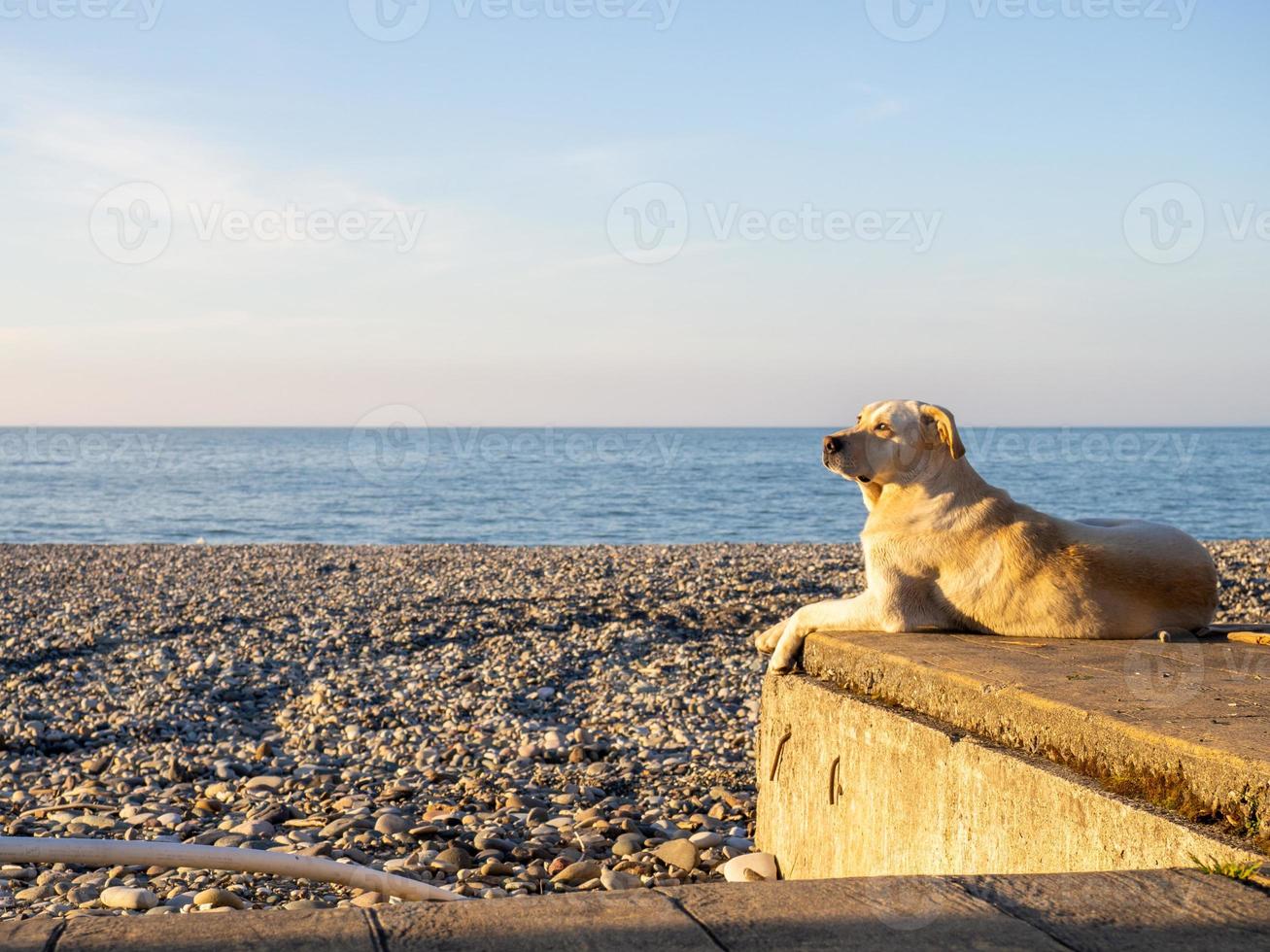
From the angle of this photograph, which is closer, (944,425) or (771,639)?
(944,425)

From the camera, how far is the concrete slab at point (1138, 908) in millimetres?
2131

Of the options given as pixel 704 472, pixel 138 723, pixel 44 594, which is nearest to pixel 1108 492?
pixel 704 472

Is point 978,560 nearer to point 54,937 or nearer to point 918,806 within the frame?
point 918,806

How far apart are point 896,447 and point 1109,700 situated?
5.54ft

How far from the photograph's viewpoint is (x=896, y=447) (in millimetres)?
4934

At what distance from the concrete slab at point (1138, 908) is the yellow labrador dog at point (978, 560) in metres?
2.27

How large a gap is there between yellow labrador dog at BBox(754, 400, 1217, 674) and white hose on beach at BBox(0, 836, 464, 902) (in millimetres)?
2325

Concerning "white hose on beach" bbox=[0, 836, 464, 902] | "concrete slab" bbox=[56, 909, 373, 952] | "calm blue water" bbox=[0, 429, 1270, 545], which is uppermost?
"concrete slab" bbox=[56, 909, 373, 952]

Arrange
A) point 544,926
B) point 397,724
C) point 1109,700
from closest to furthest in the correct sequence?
point 544,926 < point 1109,700 < point 397,724

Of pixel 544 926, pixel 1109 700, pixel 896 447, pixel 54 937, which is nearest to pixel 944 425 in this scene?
pixel 896 447

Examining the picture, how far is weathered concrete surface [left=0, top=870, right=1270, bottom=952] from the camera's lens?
207cm

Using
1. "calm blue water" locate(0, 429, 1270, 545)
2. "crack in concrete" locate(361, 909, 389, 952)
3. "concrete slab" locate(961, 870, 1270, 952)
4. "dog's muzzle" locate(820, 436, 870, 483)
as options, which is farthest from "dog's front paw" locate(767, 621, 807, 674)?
"calm blue water" locate(0, 429, 1270, 545)

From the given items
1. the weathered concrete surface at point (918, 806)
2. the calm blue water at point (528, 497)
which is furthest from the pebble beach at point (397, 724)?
the calm blue water at point (528, 497)

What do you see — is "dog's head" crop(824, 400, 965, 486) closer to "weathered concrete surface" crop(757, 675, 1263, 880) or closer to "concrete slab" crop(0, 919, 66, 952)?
"weathered concrete surface" crop(757, 675, 1263, 880)
